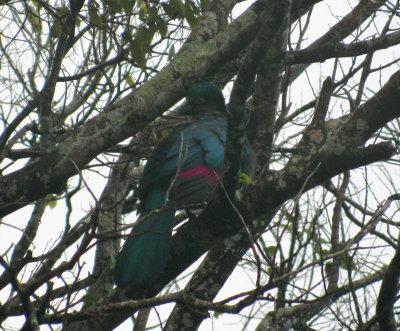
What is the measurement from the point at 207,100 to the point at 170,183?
1286 mm

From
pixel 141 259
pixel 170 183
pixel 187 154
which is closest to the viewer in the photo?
pixel 141 259

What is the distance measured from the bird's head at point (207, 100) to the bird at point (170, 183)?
0.01m

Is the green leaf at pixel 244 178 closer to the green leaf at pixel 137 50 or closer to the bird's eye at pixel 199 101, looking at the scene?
the green leaf at pixel 137 50

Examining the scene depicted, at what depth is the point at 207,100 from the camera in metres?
5.46

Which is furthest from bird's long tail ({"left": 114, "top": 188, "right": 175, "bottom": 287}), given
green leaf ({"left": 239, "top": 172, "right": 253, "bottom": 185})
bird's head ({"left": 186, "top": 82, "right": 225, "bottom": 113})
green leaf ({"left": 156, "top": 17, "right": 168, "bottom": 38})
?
bird's head ({"left": 186, "top": 82, "right": 225, "bottom": 113})

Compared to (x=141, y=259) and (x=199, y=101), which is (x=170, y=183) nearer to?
(x=141, y=259)

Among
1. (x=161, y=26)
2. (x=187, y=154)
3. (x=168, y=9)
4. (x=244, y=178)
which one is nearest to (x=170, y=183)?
(x=187, y=154)

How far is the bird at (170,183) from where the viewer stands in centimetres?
383

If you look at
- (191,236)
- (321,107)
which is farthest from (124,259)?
(321,107)

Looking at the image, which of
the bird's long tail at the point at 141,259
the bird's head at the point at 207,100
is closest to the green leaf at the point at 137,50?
the bird's head at the point at 207,100

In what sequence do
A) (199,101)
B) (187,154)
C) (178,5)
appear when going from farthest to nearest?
(199,101), (187,154), (178,5)

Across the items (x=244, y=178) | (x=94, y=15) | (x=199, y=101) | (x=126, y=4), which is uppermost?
(x=199, y=101)

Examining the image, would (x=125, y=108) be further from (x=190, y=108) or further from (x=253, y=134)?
(x=190, y=108)

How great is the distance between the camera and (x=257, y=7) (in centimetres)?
488
